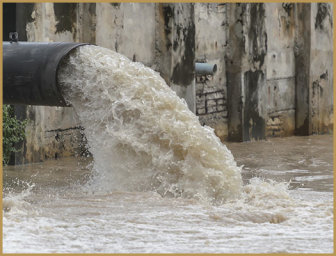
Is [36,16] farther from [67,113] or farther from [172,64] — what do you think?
[172,64]

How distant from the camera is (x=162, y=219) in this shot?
5.25 m

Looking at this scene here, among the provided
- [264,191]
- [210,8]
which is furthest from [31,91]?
[210,8]

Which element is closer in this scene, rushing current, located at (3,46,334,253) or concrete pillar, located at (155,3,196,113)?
rushing current, located at (3,46,334,253)

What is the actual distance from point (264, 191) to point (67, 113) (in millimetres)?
3474

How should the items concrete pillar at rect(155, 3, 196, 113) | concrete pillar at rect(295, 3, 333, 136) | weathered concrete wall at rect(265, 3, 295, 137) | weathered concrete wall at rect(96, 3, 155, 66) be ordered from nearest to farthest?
weathered concrete wall at rect(96, 3, 155, 66), concrete pillar at rect(155, 3, 196, 113), weathered concrete wall at rect(265, 3, 295, 137), concrete pillar at rect(295, 3, 333, 136)

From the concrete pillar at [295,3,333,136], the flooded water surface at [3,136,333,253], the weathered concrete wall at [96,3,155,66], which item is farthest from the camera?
the concrete pillar at [295,3,333,136]

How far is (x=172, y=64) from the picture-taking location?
33.7 ft

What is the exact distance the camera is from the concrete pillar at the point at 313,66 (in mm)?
12672

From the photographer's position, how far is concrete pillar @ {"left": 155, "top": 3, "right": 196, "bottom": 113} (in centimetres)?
1030

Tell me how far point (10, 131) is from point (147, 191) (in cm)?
254

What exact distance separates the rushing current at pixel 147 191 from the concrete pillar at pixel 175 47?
2602mm

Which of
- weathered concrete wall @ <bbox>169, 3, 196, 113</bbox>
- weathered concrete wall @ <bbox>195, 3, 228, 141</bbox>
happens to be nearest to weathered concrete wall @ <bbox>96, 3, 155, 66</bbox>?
weathered concrete wall @ <bbox>169, 3, 196, 113</bbox>

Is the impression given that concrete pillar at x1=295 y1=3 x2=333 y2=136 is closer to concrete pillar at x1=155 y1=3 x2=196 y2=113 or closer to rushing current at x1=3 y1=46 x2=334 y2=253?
concrete pillar at x1=155 y1=3 x2=196 y2=113

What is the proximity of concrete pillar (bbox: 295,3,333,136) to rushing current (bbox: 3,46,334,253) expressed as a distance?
4864mm
